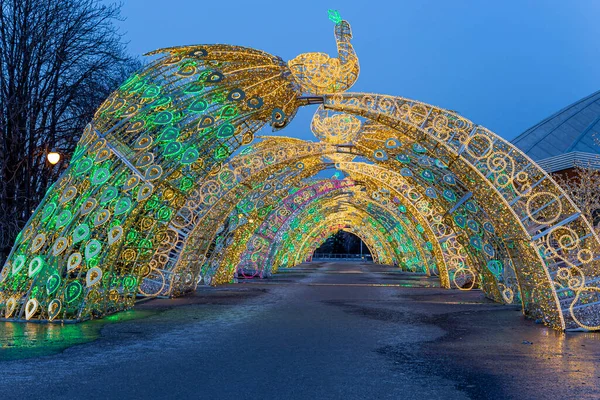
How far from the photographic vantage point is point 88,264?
11.7 meters

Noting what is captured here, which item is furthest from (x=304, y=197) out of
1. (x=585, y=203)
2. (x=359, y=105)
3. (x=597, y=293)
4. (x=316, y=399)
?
(x=316, y=399)

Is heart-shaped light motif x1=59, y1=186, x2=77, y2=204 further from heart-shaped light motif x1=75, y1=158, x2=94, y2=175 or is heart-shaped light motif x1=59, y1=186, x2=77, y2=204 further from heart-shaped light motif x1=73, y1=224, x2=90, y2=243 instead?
heart-shaped light motif x1=73, y1=224, x2=90, y2=243

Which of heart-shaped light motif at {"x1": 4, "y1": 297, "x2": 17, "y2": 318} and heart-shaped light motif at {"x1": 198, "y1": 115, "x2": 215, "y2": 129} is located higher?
heart-shaped light motif at {"x1": 198, "y1": 115, "x2": 215, "y2": 129}

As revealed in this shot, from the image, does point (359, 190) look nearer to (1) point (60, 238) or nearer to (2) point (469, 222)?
(2) point (469, 222)

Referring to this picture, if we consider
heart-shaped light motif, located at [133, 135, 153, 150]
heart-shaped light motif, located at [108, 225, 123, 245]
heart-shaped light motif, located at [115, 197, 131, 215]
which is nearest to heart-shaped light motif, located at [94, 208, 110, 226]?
heart-shaped light motif, located at [115, 197, 131, 215]

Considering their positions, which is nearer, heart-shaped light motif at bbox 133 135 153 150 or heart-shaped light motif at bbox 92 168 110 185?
A: heart-shaped light motif at bbox 92 168 110 185

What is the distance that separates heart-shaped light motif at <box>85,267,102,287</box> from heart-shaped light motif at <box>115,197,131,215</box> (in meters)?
1.20

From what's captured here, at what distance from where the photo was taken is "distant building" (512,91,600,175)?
30.7 metres

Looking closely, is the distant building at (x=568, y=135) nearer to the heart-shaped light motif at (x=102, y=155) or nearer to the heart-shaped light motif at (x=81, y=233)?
the heart-shaped light motif at (x=102, y=155)

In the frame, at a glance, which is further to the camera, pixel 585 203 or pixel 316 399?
pixel 585 203

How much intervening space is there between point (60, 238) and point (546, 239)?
9.09 m

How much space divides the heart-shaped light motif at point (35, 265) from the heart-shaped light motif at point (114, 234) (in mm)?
1329

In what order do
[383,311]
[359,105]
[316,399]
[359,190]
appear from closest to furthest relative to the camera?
1. [316,399]
2. [359,105]
3. [383,311]
4. [359,190]

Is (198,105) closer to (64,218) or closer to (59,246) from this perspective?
(64,218)
